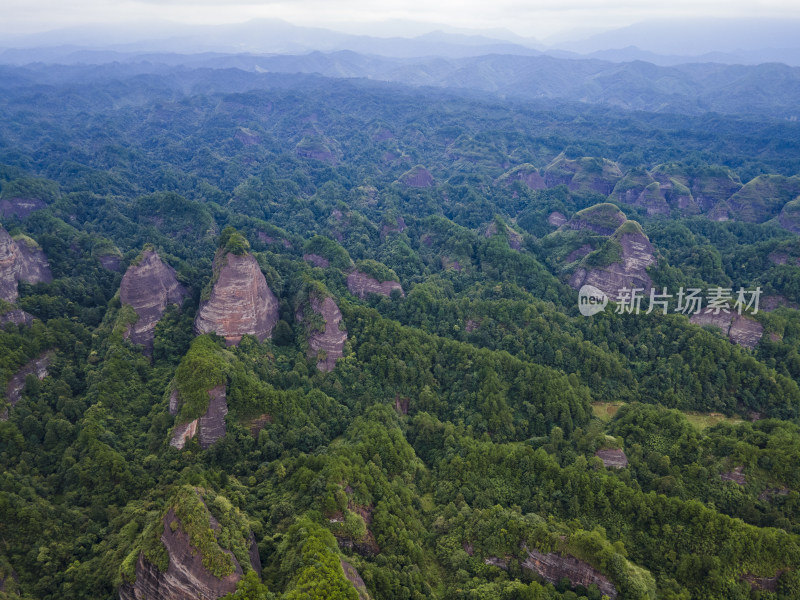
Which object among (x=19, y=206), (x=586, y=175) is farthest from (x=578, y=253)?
(x=19, y=206)

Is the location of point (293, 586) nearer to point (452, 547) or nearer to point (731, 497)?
point (452, 547)

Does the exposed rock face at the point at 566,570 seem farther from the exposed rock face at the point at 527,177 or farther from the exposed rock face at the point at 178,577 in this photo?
the exposed rock face at the point at 527,177

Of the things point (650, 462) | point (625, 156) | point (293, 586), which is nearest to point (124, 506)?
→ point (293, 586)

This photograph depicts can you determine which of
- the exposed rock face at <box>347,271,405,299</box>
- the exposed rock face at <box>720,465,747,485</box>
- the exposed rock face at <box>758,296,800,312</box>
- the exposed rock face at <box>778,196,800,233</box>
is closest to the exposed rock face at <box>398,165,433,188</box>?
the exposed rock face at <box>347,271,405,299</box>

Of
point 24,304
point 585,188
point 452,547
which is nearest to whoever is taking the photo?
point 452,547

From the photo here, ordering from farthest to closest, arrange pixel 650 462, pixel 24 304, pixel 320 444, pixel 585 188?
1. pixel 585 188
2. pixel 24 304
3. pixel 320 444
4. pixel 650 462

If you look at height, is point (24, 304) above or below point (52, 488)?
above
